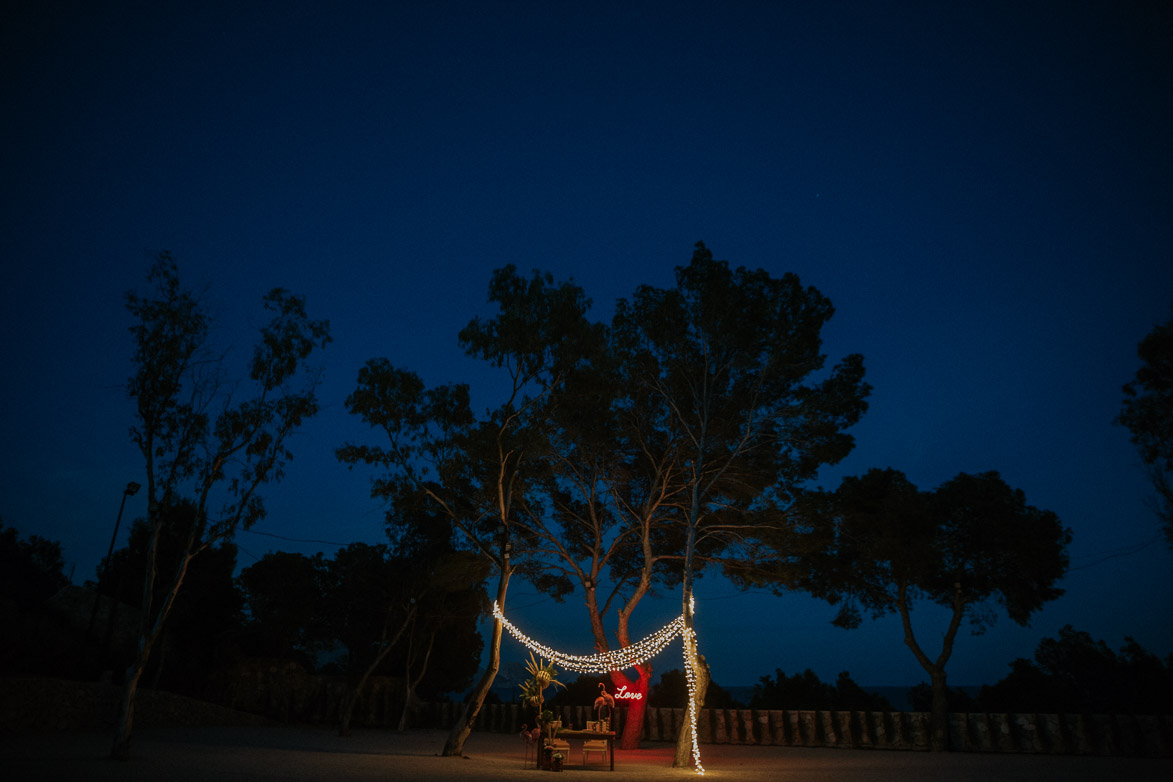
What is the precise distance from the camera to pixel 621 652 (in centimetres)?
1445

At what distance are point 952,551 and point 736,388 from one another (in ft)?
25.5

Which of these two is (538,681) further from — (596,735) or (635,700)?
(635,700)

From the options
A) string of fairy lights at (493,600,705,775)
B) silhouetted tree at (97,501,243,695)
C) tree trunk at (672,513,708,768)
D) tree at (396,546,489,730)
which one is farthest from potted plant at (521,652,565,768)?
silhouetted tree at (97,501,243,695)

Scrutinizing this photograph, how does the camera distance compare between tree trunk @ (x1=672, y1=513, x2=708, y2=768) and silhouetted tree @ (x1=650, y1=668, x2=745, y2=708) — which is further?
silhouetted tree @ (x1=650, y1=668, x2=745, y2=708)

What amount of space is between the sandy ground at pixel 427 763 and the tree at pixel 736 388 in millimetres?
3265

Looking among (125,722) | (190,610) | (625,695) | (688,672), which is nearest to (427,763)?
(125,722)

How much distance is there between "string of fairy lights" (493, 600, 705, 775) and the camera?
41.7 feet

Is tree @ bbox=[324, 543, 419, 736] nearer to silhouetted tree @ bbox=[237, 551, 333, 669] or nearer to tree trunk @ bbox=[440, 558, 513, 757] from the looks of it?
silhouetted tree @ bbox=[237, 551, 333, 669]

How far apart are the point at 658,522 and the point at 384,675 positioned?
51.0 ft

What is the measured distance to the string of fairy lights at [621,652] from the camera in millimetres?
12703

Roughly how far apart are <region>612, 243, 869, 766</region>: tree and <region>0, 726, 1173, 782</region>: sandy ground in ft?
10.7

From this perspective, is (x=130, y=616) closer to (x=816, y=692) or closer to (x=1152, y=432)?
(x=816, y=692)

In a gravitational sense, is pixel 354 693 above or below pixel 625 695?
below

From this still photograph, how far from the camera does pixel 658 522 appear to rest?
54.5ft
